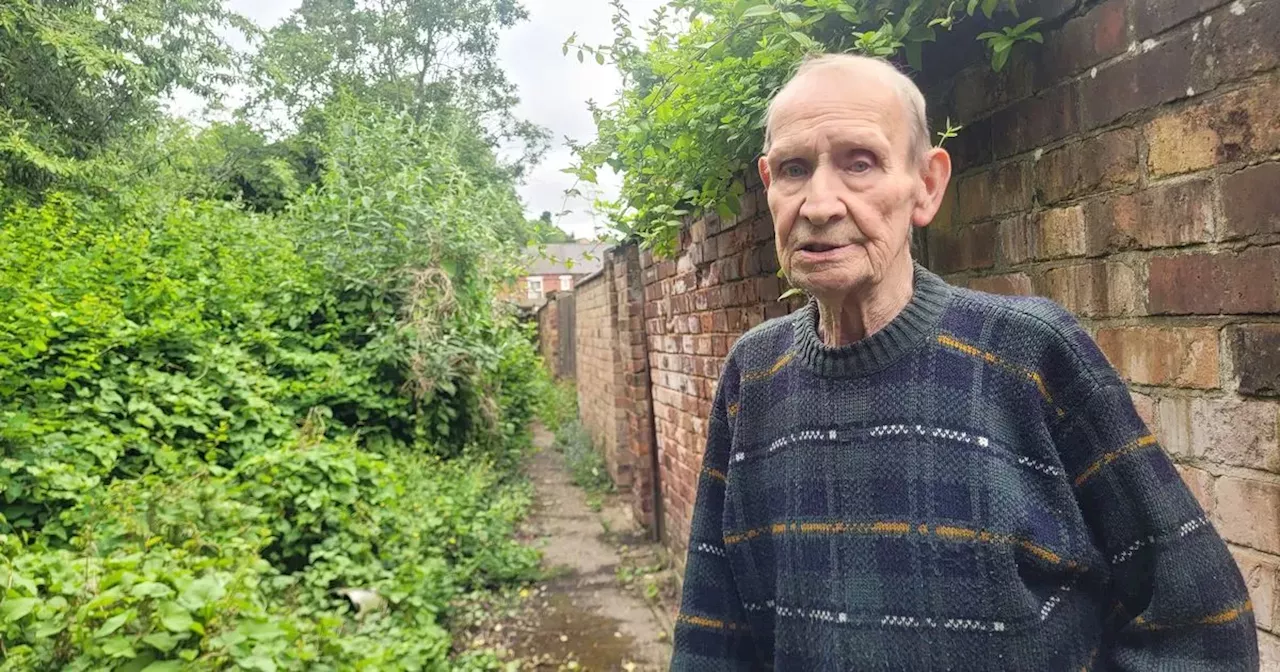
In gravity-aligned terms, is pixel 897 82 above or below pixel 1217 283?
above

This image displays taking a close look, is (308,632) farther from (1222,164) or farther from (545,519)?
(545,519)

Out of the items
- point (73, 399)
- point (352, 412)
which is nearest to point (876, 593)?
point (73, 399)

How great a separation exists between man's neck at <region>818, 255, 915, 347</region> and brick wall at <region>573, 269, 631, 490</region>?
5139 mm

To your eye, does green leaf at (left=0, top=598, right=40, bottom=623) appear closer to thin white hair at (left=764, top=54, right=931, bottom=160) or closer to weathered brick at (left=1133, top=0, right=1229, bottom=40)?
thin white hair at (left=764, top=54, right=931, bottom=160)

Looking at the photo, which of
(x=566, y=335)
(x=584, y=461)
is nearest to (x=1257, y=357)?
(x=584, y=461)

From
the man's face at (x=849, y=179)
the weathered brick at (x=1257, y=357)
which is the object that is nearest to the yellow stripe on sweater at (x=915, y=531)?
the man's face at (x=849, y=179)

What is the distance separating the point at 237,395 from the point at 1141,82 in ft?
15.2

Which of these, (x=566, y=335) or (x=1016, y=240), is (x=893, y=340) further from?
(x=566, y=335)

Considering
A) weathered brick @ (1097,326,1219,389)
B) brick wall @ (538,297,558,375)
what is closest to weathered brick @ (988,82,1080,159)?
weathered brick @ (1097,326,1219,389)

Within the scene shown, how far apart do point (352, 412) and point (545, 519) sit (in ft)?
5.99

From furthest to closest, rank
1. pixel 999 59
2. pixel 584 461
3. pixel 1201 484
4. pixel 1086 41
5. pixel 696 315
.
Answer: pixel 584 461 < pixel 696 315 < pixel 999 59 < pixel 1086 41 < pixel 1201 484

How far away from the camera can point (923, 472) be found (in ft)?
3.36

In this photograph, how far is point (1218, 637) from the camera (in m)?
0.91

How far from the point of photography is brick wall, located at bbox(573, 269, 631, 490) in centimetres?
663
